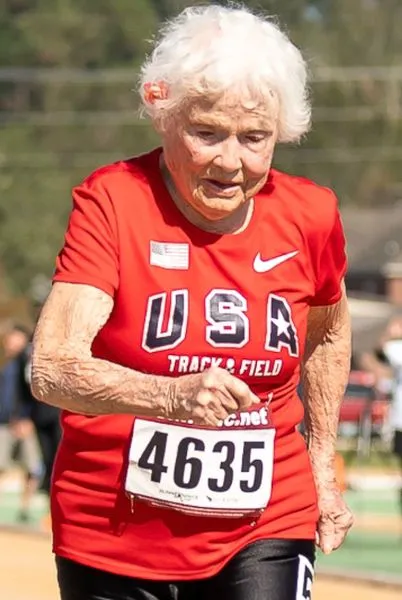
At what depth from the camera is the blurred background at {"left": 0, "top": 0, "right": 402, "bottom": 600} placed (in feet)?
78.9

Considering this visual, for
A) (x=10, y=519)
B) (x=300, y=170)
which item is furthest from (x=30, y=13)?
(x=10, y=519)

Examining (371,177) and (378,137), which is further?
(371,177)

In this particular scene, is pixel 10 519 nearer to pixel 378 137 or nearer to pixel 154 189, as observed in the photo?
pixel 154 189

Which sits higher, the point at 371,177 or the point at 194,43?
the point at 194,43

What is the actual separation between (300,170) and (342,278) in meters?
55.5

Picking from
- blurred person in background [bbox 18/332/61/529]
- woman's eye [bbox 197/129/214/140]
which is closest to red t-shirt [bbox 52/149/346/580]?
woman's eye [bbox 197/129/214/140]

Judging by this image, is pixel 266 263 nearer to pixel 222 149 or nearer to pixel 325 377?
pixel 222 149

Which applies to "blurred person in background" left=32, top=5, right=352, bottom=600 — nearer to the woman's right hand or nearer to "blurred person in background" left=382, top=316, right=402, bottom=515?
the woman's right hand

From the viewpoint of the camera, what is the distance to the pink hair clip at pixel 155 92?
4688mm

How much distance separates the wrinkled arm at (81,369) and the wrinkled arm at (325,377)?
2.71ft

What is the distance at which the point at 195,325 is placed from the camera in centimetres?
466

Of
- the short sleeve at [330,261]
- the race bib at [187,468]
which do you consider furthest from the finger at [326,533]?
the short sleeve at [330,261]

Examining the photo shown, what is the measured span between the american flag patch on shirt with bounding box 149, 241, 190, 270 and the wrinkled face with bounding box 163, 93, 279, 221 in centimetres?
11

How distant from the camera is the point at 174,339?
464 cm
